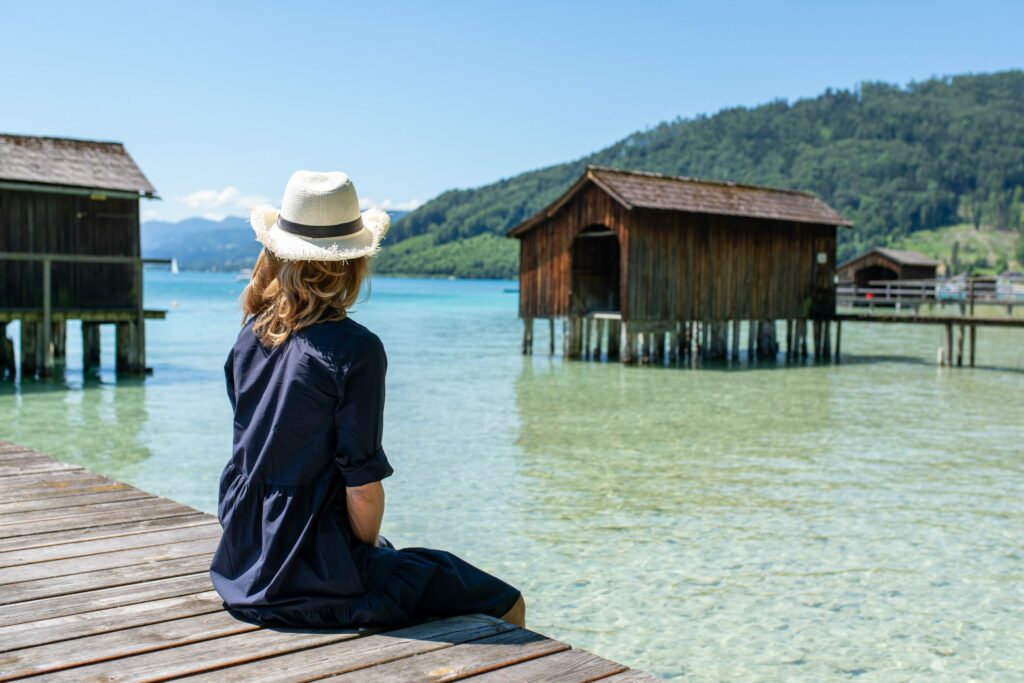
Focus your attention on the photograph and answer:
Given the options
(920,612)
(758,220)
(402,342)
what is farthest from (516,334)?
(920,612)

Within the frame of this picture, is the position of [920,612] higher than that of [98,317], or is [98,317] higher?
[98,317]

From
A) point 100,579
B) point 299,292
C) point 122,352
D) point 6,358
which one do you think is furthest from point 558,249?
point 299,292

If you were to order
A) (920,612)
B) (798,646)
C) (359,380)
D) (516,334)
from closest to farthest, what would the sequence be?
(359,380)
(798,646)
(920,612)
(516,334)

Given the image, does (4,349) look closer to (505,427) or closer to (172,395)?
(172,395)

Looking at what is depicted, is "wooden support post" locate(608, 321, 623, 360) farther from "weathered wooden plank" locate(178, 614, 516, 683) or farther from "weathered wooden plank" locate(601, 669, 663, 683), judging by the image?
"weathered wooden plank" locate(601, 669, 663, 683)

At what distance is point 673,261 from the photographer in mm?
27219

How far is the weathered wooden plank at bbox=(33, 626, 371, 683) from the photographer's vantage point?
3.15m

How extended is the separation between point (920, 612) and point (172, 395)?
650 inches

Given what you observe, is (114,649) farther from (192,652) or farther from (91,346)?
(91,346)

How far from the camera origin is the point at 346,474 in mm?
3412

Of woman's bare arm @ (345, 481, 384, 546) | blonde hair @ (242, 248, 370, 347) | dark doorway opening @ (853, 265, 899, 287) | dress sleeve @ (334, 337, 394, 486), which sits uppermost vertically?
dark doorway opening @ (853, 265, 899, 287)

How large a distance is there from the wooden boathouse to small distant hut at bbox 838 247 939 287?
175 ft

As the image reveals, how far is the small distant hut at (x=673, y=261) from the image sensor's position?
87.9 feet

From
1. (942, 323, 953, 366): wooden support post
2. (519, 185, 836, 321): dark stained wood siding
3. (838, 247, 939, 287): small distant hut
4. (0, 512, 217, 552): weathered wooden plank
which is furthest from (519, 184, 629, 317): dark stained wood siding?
(838, 247, 939, 287): small distant hut
